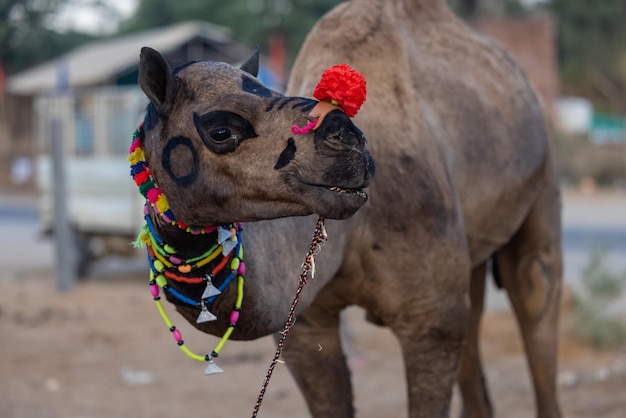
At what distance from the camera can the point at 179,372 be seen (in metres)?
7.82

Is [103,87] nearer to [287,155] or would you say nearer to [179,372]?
[179,372]

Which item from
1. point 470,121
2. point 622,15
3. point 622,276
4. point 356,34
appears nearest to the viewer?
point 356,34

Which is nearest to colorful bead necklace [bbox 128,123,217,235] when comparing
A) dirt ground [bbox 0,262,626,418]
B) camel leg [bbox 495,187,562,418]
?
camel leg [bbox 495,187,562,418]

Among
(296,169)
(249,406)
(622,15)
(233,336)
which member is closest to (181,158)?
(296,169)

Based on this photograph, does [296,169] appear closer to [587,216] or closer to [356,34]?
[356,34]

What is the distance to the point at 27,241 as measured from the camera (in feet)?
55.8

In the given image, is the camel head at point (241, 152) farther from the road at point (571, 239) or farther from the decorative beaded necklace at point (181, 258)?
→ the road at point (571, 239)

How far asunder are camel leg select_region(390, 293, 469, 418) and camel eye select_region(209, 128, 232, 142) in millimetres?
1421

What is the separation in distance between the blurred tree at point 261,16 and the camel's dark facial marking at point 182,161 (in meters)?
29.6

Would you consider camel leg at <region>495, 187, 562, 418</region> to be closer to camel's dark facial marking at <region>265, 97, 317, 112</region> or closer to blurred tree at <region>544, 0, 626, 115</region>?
camel's dark facial marking at <region>265, 97, 317, 112</region>

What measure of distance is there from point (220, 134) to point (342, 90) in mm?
397

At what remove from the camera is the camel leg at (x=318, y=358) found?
4.19 meters

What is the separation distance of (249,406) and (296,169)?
4380mm

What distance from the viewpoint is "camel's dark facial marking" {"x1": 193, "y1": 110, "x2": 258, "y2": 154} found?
2902mm
